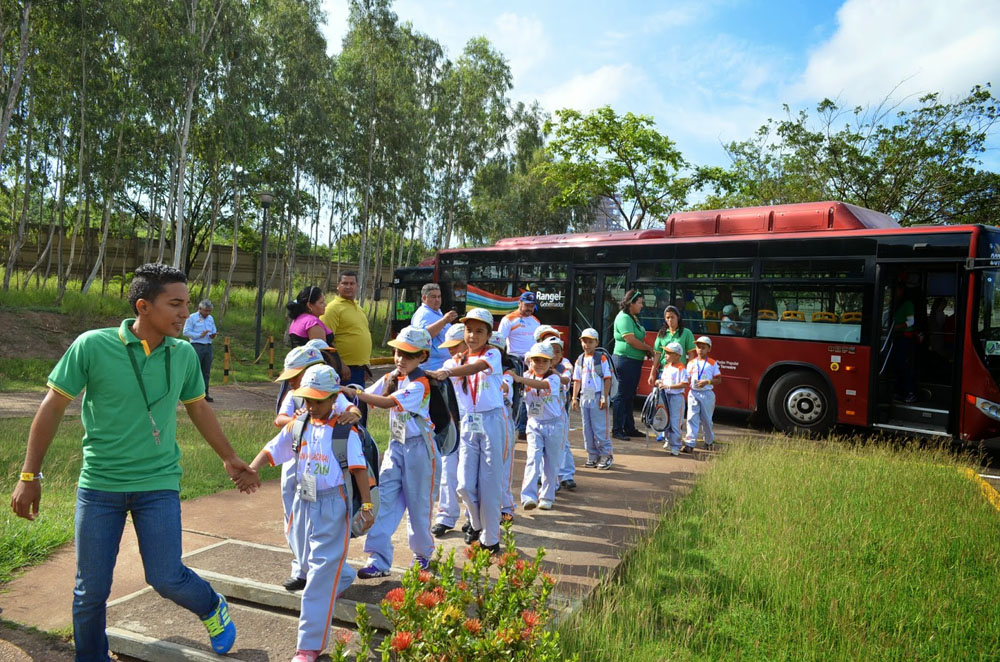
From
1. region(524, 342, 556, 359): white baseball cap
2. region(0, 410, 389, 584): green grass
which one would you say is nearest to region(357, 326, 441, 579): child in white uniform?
region(524, 342, 556, 359): white baseball cap

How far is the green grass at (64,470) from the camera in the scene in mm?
4879

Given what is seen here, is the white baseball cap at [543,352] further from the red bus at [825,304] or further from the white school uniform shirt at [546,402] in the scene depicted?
the red bus at [825,304]

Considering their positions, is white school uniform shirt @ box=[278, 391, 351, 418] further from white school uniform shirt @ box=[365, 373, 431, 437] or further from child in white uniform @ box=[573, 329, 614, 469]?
child in white uniform @ box=[573, 329, 614, 469]

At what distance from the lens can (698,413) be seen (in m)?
9.04

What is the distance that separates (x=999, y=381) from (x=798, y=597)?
20.8 feet

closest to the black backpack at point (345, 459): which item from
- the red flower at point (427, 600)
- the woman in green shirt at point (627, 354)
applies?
the red flower at point (427, 600)

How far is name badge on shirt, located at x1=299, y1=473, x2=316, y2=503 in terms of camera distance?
134 inches

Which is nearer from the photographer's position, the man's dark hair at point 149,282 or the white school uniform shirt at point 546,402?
the man's dark hair at point 149,282

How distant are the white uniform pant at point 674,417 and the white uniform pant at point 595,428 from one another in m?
1.31

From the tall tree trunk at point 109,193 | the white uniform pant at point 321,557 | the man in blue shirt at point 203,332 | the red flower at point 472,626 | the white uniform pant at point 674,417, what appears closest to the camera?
the red flower at point 472,626

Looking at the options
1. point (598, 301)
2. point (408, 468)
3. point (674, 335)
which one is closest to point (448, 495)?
point (408, 468)

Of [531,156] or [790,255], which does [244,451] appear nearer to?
[790,255]

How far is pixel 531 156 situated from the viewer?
121 feet

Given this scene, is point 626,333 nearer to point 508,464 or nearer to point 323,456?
point 508,464
